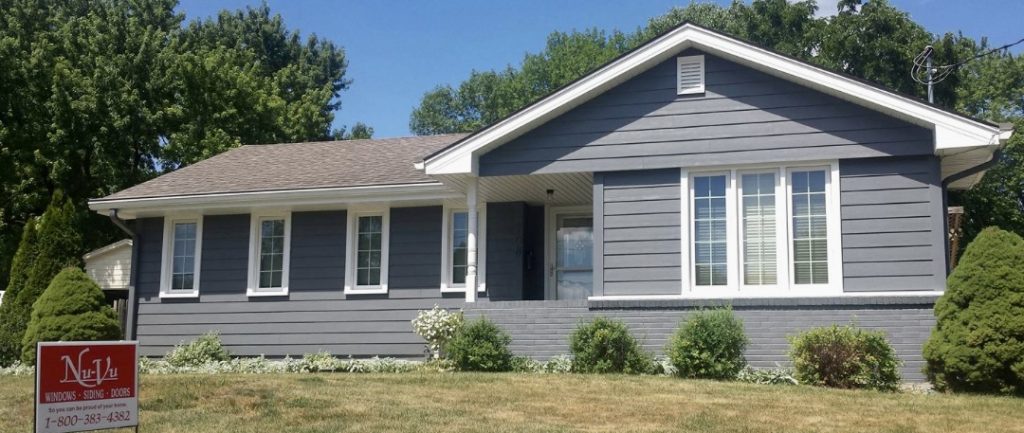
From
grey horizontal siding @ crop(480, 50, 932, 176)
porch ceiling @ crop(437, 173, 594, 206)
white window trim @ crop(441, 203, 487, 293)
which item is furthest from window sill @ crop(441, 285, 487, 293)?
grey horizontal siding @ crop(480, 50, 932, 176)

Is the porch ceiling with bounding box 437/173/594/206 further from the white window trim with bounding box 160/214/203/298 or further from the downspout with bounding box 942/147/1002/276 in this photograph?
the white window trim with bounding box 160/214/203/298

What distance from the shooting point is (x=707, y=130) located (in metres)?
13.5

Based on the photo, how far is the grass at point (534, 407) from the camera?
8.96 metres

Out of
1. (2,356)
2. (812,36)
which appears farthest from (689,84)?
(812,36)

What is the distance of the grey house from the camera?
503 inches

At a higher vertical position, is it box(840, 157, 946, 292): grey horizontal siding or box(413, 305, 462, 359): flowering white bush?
box(840, 157, 946, 292): grey horizontal siding

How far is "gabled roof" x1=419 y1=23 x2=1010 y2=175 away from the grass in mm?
3394

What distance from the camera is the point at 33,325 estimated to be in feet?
52.1

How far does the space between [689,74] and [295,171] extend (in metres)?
7.72

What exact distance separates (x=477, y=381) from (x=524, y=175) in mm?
3737

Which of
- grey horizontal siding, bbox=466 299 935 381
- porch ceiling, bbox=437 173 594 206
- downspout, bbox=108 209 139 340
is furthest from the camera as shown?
downspout, bbox=108 209 139 340

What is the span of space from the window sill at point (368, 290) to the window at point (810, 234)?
265 inches

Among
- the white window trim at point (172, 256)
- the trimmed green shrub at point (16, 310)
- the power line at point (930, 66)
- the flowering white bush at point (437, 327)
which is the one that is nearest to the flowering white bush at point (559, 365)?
the flowering white bush at point (437, 327)

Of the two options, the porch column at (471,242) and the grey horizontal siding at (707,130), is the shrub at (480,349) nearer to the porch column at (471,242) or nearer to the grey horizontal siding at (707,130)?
the porch column at (471,242)
